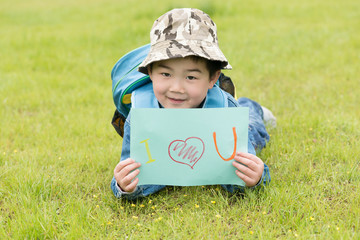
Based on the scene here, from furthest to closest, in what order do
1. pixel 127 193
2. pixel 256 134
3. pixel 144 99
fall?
pixel 256 134 < pixel 144 99 < pixel 127 193

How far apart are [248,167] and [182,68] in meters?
0.68

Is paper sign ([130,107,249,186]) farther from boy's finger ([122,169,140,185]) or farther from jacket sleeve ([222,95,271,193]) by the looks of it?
jacket sleeve ([222,95,271,193])

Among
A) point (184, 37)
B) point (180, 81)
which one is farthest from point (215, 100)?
point (184, 37)

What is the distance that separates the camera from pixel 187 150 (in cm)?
221

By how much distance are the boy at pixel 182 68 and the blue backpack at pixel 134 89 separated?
0.18 m

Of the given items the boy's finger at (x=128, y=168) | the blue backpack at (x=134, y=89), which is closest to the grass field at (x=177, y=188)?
the boy's finger at (x=128, y=168)

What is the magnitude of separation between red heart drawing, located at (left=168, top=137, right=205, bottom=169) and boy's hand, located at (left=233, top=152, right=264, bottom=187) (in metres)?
0.21

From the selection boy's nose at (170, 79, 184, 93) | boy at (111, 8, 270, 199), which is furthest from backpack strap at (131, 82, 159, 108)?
boy's nose at (170, 79, 184, 93)

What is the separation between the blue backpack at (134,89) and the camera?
2.51 meters

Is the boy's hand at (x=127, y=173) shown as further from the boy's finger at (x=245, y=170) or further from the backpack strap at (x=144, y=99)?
the boy's finger at (x=245, y=170)

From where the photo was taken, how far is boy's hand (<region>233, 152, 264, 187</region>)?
2.18 metres

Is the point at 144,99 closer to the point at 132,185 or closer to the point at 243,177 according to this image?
the point at 132,185

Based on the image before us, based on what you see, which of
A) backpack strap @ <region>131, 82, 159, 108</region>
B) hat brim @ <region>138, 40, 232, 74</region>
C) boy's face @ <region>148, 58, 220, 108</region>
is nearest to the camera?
hat brim @ <region>138, 40, 232, 74</region>

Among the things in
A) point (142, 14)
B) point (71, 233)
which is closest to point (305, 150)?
point (71, 233)
